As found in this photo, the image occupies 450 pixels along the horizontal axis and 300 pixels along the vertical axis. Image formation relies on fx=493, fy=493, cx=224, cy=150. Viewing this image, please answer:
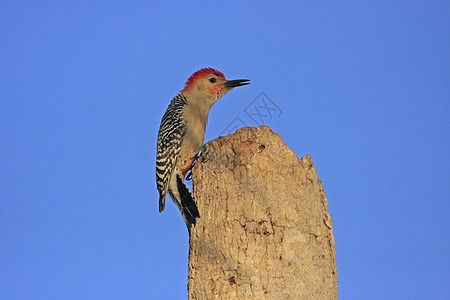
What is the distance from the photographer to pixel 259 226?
177 inches

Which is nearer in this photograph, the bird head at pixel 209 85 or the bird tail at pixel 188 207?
the bird tail at pixel 188 207

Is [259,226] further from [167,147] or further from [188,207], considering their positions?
[167,147]

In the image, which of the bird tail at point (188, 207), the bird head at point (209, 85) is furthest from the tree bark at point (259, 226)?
the bird head at point (209, 85)

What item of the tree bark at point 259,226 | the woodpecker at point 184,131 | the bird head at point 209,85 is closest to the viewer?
the tree bark at point 259,226

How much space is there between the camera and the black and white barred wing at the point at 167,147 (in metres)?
6.37

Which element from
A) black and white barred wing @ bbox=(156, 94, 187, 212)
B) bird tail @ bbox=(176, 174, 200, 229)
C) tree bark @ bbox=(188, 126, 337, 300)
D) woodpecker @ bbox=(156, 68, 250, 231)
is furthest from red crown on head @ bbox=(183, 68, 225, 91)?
tree bark @ bbox=(188, 126, 337, 300)

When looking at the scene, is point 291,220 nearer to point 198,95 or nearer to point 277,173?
point 277,173

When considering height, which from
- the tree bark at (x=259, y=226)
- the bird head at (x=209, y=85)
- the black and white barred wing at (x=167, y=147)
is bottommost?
the tree bark at (x=259, y=226)

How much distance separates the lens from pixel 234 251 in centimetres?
446

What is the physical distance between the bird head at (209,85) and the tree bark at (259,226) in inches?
103

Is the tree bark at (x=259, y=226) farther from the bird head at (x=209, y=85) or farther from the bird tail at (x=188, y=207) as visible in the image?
the bird head at (x=209, y=85)

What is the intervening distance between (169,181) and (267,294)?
8.33ft

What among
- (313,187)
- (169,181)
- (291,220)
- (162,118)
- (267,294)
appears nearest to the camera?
(267,294)

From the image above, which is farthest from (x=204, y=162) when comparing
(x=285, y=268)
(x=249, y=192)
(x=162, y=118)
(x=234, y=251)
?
(x=162, y=118)
